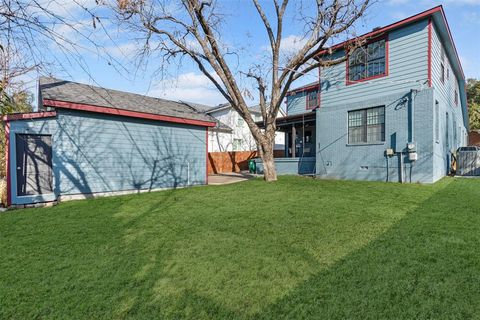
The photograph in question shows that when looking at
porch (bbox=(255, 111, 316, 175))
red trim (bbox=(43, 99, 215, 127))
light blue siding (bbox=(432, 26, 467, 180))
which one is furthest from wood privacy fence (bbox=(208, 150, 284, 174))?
light blue siding (bbox=(432, 26, 467, 180))

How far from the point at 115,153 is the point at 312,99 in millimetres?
14034

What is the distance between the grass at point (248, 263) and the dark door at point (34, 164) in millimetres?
2002

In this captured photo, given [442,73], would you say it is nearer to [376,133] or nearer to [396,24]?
[396,24]

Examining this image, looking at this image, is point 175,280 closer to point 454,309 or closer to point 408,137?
point 454,309

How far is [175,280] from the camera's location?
2729 millimetres

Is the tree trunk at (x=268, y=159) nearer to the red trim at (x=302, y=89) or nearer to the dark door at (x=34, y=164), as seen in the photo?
the dark door at (x=34, y=164)

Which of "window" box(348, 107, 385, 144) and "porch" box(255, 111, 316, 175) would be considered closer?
"window" box(348, 107, 385, 144)

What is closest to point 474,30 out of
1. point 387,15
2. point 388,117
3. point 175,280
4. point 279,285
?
point 387,15

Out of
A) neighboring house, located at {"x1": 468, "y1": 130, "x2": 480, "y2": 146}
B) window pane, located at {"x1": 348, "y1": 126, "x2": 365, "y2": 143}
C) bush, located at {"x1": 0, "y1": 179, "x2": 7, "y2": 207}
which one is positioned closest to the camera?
bush, located at {"x1": 0, "y1": 179, "x2": 7, "y2": 207}

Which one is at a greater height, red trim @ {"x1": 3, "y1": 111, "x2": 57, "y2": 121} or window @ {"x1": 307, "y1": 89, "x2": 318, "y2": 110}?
window @ {"x1": 307, "y1": 89, "x2": 318, "y2": 110}

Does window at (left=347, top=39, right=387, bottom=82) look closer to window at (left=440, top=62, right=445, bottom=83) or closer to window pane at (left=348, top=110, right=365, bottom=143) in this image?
window pane at (left=348, top=110, right=365, bottom=143)

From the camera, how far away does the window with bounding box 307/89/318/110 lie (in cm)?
1828

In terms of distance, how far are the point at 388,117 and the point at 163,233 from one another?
938cm

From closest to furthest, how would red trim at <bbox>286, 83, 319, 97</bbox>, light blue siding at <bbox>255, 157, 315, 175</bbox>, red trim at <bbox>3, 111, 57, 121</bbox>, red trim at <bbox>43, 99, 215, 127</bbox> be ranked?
red trim at <bbox>3, 111, 57, 121</bbox>
red trim at <bbox>43, 99, 215, 127</bbox>
light blue siding at <bbox>255, 157, 315, 175</bbox>
red trim at <bbox>286, 83, 319, 97</bbox>
